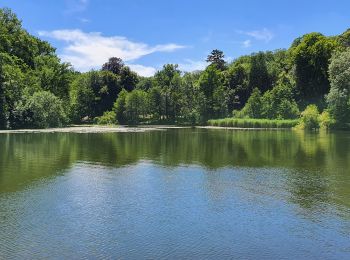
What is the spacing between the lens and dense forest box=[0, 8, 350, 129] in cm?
7981

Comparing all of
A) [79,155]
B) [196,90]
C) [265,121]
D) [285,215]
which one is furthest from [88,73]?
[285,215]

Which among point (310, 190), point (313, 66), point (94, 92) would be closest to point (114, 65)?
point (94, 92)

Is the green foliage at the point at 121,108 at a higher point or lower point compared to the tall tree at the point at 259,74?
lower

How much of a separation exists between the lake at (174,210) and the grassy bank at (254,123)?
57537mm

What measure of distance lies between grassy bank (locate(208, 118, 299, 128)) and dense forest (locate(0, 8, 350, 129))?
3711 millimetres

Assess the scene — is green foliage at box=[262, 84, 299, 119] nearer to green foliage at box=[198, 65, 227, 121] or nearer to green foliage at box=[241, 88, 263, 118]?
green foliage at box=[241, 88, 263, 118]

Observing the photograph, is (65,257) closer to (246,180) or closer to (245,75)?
(246,180)

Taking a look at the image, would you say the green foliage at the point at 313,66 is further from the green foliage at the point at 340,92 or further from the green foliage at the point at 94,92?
the green foliage at the point at 94,92

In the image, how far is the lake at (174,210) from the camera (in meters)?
11.7

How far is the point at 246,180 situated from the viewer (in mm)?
22594

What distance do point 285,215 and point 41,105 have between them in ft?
236

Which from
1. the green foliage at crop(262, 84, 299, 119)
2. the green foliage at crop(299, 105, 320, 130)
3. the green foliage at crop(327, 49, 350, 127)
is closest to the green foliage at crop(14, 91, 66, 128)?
the green foliage at crop(262, 84, 299, 119)

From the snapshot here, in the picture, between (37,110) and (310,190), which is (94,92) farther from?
(310,190)

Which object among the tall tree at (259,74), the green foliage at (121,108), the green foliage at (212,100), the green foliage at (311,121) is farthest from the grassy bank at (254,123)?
→ the green foliage at (121,108)
